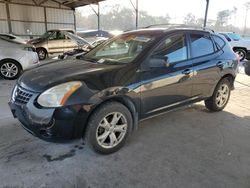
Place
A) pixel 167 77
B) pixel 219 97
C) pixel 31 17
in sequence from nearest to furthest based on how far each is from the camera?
pixel 167 77 → pixel 219 97 → pixel 31 17

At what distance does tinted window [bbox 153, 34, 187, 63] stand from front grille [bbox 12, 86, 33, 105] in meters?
1.60

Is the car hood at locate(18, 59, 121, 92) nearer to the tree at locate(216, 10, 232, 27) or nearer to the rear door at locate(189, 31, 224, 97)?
the rear door at locate(189, 31, 224, 97)

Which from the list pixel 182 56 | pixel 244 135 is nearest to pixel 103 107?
pixel 182 56

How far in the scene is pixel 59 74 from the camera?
2635 millimetres

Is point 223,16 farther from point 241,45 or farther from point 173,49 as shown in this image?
point 173,49

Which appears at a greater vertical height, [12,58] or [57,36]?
[57,36]

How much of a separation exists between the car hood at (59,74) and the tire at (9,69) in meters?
4.19

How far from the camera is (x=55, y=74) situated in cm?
265

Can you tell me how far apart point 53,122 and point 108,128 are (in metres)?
0.66

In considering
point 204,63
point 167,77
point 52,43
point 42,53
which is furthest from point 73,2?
point 167,77

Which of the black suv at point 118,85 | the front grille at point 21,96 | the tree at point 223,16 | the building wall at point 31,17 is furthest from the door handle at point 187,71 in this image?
the tree at point 223,16

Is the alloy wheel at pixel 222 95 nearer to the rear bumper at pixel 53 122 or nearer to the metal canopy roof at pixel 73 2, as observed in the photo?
the rear bumper at pixel 53 122

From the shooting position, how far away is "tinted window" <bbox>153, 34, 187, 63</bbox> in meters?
3.02

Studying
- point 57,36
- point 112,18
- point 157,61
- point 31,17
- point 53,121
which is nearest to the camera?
point 53,121
